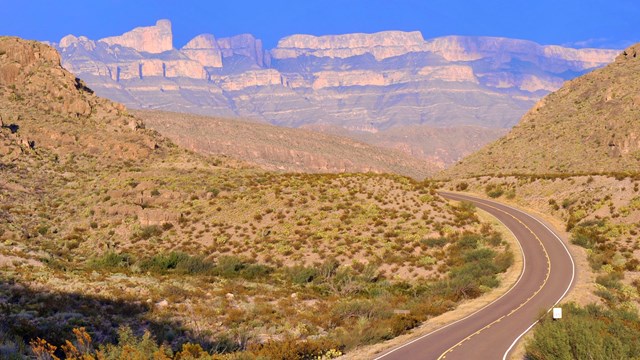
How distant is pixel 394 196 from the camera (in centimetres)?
5159

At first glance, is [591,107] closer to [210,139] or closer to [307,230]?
[307,230]

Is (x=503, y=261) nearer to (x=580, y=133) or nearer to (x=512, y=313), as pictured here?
(x=512, y=313)

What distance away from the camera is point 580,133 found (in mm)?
89875

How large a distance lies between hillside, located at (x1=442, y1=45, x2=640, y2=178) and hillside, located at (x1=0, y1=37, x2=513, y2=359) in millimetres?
37855

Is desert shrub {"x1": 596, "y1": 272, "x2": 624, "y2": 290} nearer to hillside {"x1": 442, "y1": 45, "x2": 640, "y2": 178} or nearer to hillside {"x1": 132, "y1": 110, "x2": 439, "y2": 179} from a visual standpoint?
hillside {"x1": 442, "y1": 45, "x2": 640, "y2": 178}

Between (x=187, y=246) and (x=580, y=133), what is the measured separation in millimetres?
71083

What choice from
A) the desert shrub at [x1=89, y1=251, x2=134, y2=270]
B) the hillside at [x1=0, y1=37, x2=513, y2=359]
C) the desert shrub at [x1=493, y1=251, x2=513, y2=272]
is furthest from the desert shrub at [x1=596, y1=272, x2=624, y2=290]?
the desert shrub at [x1=89, y1=251, x2=134, y2=270]

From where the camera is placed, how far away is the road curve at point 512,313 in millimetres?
20641

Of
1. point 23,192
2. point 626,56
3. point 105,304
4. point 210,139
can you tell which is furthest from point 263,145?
point 105,304

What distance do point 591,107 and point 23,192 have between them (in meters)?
86.9

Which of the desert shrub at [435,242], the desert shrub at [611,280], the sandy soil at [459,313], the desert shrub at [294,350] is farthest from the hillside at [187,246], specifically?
the desert shrub at [611,280]

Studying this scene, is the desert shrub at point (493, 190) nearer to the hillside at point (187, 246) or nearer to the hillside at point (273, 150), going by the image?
the hillside at point (187, 246)

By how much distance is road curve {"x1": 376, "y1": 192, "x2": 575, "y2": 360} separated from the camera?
20.6 meters

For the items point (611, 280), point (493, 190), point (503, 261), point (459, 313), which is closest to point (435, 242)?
point (503, 261)
